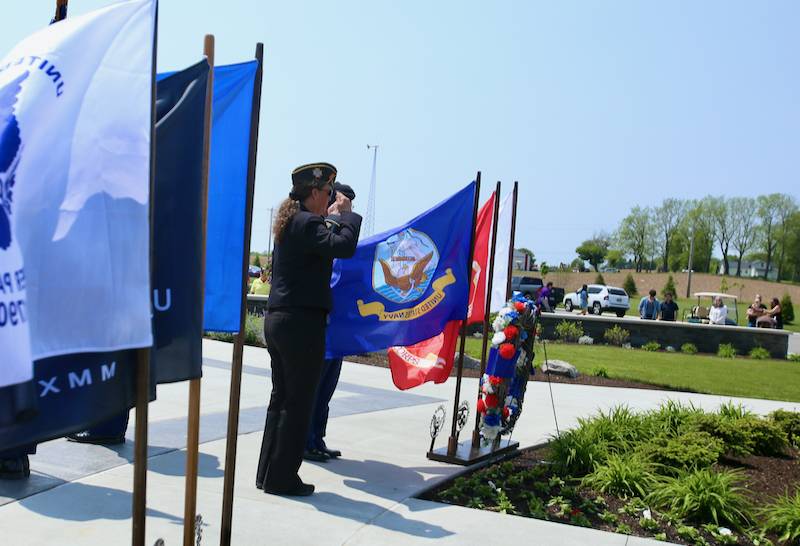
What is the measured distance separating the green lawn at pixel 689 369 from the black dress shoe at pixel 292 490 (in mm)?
10126

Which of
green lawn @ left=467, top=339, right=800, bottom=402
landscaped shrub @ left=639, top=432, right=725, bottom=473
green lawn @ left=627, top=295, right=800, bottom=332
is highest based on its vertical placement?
landscaped shrub @ left=639, top=432, right=725, bottom=473

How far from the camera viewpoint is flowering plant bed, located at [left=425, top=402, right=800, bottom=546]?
5.64 metres

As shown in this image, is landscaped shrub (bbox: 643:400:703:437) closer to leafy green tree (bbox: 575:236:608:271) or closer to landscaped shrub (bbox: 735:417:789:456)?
landscaped shrub (bbox: 735:417:789:456)

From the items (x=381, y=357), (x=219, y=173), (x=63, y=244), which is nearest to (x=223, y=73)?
(x=219, y=173)

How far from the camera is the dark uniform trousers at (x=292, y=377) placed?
217 inches

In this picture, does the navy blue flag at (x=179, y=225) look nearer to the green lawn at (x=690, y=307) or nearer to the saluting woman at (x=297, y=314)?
the saluting woman at (x=297, y=314)

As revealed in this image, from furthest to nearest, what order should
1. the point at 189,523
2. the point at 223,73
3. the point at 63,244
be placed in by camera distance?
the point at 223,73
the point at 189,523
the point at 63,244

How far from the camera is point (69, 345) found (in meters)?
2.74

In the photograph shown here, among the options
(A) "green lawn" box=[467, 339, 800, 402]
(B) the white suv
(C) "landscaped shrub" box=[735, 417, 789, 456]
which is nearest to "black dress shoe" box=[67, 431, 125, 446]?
(C) "landscaped shrub" box=[735, 417, 789, 456]

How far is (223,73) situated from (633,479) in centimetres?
399

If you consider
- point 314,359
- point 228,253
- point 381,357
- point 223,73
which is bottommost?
point 381,357

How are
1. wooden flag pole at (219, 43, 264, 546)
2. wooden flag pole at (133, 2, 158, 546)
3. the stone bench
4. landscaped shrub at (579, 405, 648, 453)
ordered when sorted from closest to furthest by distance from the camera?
1. wooden flag pole at (133, 2, 158, 546)
2. wooden flag pole at (219, 43, 264, 546)
3. landscaped shrub at (579, 405, 648, 453)
4. the stone bench

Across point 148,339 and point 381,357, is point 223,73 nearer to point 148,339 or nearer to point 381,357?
point 148,339

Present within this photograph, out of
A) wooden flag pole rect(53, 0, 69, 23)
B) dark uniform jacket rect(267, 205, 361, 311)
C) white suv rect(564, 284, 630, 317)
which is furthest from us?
white suv rect(564, 284, 630, 317)
